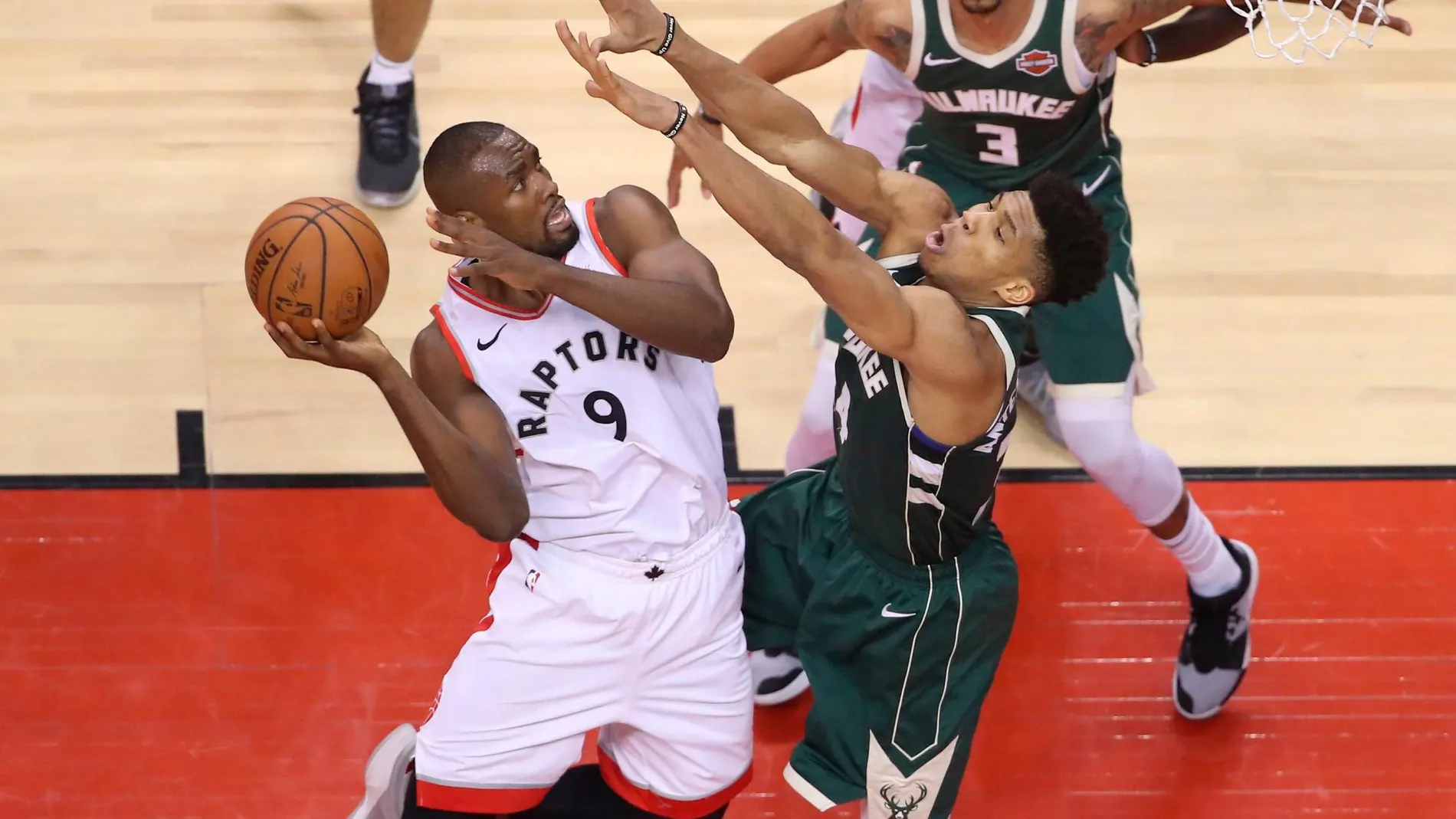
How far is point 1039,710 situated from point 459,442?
2.13 meters

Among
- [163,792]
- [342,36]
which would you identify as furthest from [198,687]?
[342,36]

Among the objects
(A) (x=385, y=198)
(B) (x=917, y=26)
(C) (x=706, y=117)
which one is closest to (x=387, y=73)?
(A) (x=385, y=198)

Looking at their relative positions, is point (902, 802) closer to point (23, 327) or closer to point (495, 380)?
point (495, 380)

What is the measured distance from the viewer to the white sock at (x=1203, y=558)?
4355 millimetres

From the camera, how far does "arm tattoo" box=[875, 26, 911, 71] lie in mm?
4199

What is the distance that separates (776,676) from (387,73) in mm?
3247

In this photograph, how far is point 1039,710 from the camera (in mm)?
4480

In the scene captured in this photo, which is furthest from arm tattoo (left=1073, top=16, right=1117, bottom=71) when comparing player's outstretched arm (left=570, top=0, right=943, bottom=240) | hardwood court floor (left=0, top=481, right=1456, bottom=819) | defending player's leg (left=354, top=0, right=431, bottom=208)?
defending player's leg (left=354, top=0, right=431, bottom=208)

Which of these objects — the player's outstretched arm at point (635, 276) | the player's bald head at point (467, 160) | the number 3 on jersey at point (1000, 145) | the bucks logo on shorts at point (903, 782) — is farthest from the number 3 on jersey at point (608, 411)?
the number 3 on jersey at point (1000, 145)

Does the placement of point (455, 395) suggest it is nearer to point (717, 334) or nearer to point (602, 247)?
point (602, 247)

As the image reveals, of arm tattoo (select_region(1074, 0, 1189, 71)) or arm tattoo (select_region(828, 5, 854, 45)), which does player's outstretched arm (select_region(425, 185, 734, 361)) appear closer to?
arm tattoo (select_region(828, 5, 854, 45))

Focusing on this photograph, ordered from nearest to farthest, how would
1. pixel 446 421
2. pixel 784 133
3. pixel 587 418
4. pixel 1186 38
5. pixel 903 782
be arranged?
pixel 446 421 → pixel 587 418 → pixel 903 782 → pixel 784 133 → pixel 1186 38

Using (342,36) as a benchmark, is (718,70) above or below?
above

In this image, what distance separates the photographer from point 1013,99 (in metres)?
4.20
